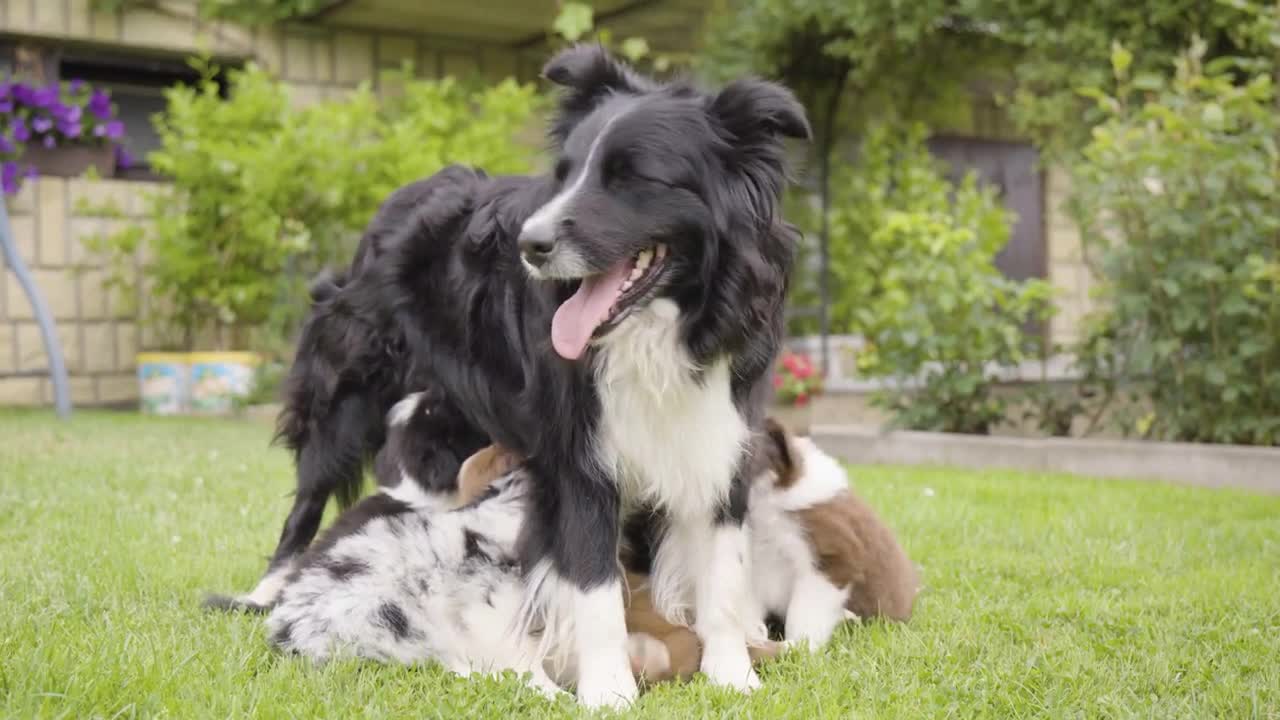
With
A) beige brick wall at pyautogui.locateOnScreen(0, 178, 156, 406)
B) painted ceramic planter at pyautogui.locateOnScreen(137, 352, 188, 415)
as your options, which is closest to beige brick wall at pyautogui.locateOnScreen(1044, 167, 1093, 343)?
painted ceramic planter at pyautogui.locateOnScreen(137, 352, 188, 415)

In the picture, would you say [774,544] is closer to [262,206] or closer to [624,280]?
[624,280]

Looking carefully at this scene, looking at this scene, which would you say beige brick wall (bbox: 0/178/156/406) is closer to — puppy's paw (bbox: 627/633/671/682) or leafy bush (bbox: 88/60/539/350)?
leafy bush (bbox: 88/60/539/350)

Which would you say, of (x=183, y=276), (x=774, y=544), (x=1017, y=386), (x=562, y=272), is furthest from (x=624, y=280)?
(x=183, y=276)

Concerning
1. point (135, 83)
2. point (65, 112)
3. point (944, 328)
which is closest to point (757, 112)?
point (944, 328)

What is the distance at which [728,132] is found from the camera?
2832 mm

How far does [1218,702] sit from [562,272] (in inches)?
62.5

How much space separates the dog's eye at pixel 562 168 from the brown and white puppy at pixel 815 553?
2.86 feet

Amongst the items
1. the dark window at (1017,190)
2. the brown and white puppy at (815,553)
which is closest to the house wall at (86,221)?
the dark window at (1017,190)

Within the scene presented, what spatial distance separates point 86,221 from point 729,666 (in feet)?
27.5

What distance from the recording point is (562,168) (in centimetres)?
287

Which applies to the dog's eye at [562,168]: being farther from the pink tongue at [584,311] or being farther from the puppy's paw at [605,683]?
the puppy's paw at [605,683]

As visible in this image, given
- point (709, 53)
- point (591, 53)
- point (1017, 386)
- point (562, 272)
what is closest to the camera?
point (562, 272)

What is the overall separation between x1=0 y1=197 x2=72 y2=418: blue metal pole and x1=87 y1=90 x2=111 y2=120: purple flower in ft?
5.21

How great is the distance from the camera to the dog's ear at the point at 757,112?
278 centimetres
